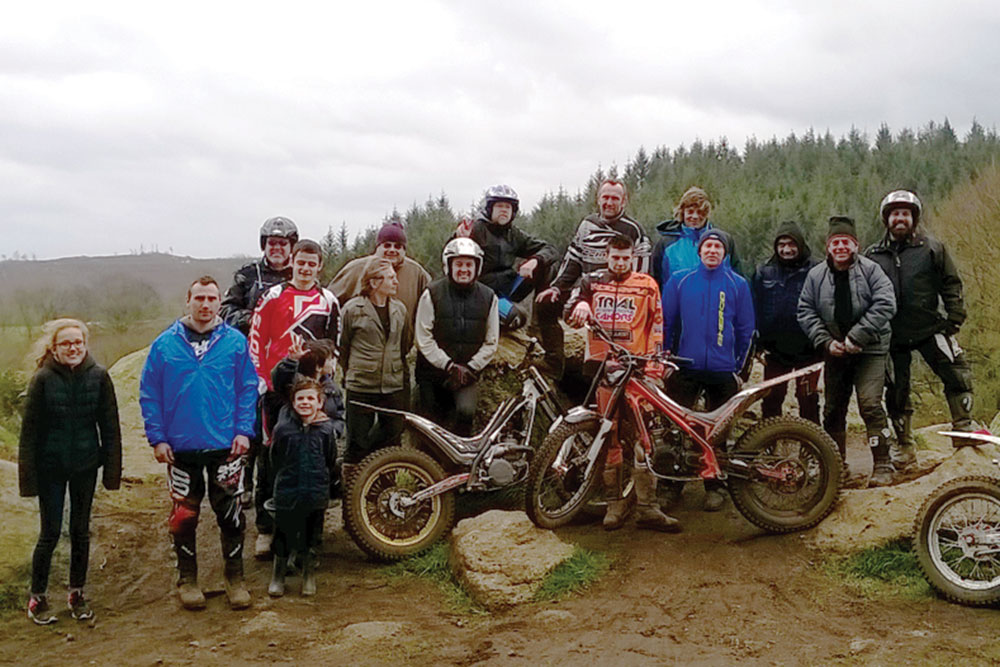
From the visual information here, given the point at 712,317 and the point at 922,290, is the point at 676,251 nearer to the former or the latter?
the point at 712,317

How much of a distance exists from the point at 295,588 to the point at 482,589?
1260 mm

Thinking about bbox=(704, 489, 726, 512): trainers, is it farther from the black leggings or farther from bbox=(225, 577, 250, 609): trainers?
the black leggings

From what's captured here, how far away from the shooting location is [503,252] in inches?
285

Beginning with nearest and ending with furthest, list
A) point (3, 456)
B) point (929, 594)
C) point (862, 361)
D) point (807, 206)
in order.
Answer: point (929, 594) → point (862, 361) → point (3, 456) → point (807, 206)

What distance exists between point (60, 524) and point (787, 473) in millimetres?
4677

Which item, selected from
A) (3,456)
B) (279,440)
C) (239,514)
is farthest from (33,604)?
(3,456)

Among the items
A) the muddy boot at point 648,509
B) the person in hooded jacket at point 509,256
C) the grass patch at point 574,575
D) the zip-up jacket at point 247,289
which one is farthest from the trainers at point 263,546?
the muddy boot at point 648,509

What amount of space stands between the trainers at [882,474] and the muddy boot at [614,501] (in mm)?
1945

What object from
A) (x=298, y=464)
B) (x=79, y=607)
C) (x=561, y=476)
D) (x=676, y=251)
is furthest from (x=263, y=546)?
Result: (x=676, y=251)

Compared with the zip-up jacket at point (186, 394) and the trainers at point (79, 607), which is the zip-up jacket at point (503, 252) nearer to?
the zip-up jacket at point (186, 394)

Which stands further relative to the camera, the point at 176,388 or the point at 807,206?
the point at 807,206

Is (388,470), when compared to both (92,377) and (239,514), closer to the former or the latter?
(239,514)

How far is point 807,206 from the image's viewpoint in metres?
30.2

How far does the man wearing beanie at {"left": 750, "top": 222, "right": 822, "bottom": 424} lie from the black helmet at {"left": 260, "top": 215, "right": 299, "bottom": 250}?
3743mm
